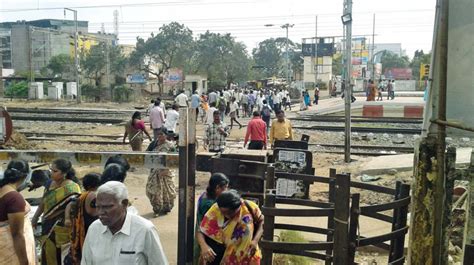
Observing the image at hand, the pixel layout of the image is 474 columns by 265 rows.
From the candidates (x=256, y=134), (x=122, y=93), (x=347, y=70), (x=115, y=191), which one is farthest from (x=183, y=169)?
(x=122, y=93)

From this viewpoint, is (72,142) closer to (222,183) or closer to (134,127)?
(134,127)

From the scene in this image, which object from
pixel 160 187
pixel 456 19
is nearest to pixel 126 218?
pixel 456 19

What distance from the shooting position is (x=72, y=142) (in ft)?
59.2

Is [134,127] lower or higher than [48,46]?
lower

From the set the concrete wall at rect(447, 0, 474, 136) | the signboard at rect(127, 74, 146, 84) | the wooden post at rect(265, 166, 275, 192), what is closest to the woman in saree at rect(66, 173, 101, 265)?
the wooden post at rect(265, 166, 275, 192)

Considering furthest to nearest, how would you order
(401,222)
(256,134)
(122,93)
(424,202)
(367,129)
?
(122,93) → (367,129) → (256,134) → (401,222) → (424,202)

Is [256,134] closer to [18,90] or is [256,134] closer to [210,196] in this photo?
[210,196]

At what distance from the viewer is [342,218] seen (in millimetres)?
4016

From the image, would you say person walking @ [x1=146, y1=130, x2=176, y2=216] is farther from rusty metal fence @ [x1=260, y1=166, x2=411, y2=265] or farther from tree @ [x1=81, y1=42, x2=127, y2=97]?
tree @ [x1=81, y1=42, x2=127, y2=97]

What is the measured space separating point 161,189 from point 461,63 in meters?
5.91

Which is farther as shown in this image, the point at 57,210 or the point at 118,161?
the point at 118,161

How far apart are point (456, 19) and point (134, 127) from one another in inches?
372

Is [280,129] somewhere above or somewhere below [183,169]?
below

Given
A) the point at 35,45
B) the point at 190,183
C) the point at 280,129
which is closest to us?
the point at 190,183
